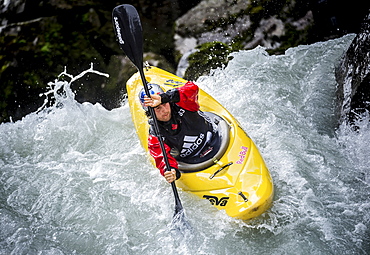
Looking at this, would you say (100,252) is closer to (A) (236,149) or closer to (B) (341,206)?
(A) (236,149)

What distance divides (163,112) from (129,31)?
95cm

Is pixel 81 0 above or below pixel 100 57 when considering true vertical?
above

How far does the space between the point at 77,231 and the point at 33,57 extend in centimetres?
414

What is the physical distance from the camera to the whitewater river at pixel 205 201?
3516 millimetres

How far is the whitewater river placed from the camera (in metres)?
3.52

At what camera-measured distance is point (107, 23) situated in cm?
703

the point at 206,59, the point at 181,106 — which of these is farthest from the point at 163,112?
the point at 206,59

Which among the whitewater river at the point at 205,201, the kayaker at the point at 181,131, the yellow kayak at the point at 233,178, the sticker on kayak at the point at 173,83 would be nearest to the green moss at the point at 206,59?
the whitewater river at the point at 205,201

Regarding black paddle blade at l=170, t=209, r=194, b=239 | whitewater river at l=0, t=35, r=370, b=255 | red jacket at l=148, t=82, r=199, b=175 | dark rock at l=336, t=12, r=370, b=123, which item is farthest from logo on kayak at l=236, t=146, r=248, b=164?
dark rock at l=336, t=12, r=370, b=123

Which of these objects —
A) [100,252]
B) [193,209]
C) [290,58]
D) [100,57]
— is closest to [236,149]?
[193,209]

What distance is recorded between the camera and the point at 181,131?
3545 millimetres

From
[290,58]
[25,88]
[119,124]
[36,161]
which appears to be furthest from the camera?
[25,88]

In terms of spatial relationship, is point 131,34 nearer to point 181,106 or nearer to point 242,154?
point 181,106

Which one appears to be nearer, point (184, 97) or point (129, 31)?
point (184, 97)
